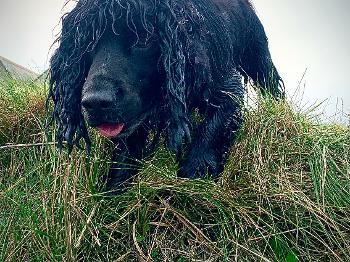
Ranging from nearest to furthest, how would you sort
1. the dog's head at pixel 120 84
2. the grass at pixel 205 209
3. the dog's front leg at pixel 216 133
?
the grass at pixel 205 209 → the dog's head at pixel 120 84 → the dog's front leg at pixel 216 133

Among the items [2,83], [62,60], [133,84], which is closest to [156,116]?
[133,84]

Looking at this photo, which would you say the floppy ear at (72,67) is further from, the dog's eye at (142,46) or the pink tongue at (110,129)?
the pink tongue at (110,129)

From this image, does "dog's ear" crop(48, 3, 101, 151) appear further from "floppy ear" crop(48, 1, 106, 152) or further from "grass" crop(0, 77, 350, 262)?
"grass" crop(0, 77, 350, 262)

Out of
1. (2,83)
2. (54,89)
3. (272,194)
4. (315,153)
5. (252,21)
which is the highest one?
(252,21)

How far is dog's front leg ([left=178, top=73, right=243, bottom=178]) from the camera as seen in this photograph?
219cm

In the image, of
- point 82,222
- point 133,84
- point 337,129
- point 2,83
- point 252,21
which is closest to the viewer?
point 82,222

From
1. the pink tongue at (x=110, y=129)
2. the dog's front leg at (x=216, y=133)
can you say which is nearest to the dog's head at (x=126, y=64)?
the pink tongue at (x=110, y=129)

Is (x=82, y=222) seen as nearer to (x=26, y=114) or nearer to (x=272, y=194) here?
A: (x=272, y=194)

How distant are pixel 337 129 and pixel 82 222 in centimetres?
135

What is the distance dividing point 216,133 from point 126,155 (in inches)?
17.1

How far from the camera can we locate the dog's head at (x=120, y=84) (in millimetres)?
1812

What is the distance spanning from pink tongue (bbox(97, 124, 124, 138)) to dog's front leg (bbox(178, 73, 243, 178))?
0.37m

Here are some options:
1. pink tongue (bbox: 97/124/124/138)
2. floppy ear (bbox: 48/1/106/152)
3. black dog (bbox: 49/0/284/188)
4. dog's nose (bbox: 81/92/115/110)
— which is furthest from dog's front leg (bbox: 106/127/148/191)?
dog's nose (bbox: 81/92/115/110)

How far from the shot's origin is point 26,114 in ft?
9.08
